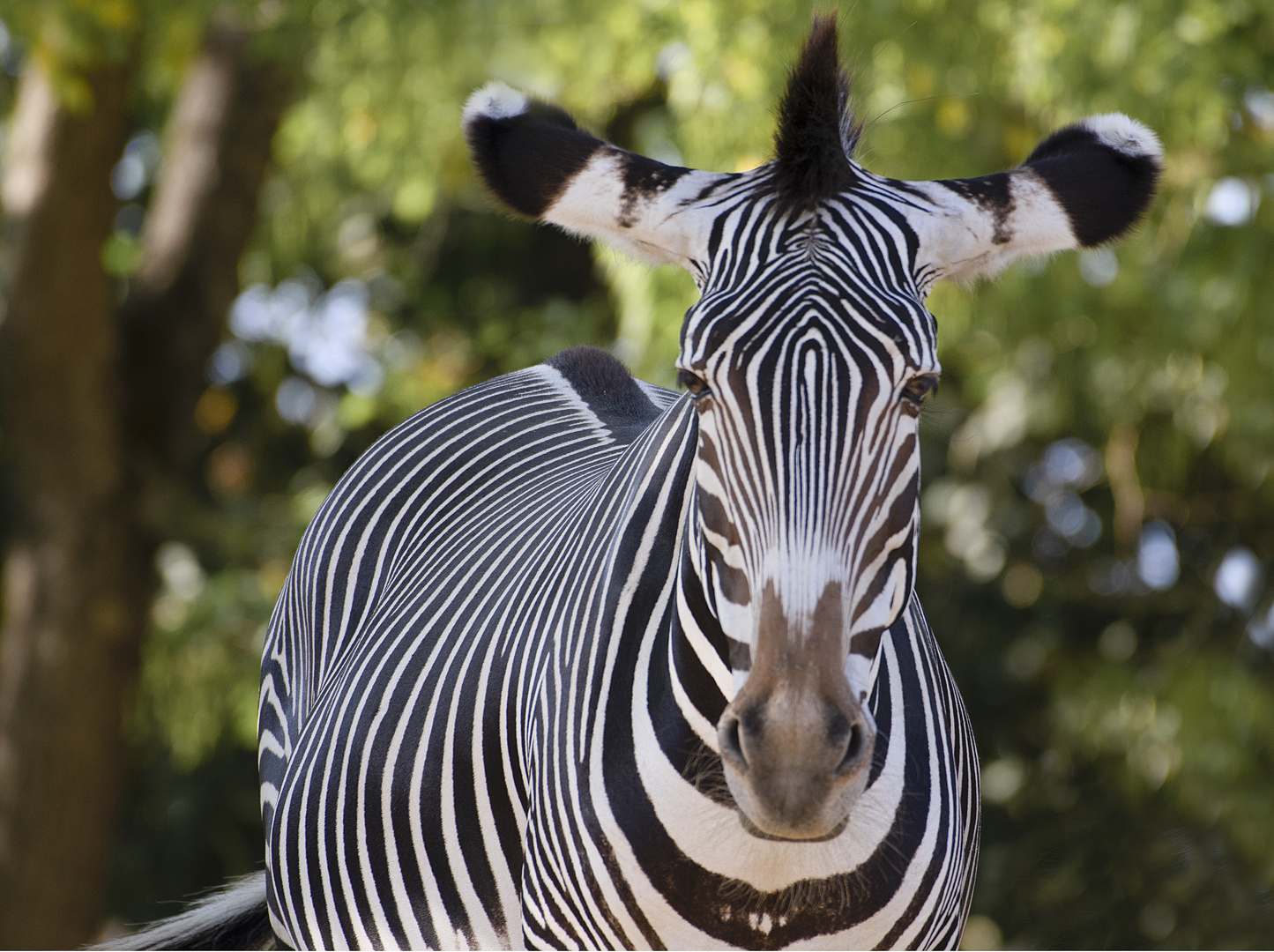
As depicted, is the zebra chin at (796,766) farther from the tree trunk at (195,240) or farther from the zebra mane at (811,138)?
the tree trunk at (195,240)

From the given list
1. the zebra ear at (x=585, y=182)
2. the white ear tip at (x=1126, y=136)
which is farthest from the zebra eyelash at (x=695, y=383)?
the white ear tip at (x=1126, y=136)

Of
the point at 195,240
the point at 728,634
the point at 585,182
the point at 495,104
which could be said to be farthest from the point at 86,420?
the point at 728,634

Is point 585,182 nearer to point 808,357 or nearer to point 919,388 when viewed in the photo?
point 808,357

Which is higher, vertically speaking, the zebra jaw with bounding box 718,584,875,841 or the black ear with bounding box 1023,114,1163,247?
the black ear with bounding box 1023,114,1163,247

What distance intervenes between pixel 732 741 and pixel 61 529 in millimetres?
7253

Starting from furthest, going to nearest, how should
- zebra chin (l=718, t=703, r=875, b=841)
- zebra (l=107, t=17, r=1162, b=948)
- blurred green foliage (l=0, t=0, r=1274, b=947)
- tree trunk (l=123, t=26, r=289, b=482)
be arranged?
1. tree trunk (l=123, t=26, r=289, b=482)
2. blurred green foliage (l=0, t=0, r=1274, b=947)
3. zebra (l=107, t=17, r=1162, b=948)
4. zebra chin (l=718, t=703, r=875, b=841)

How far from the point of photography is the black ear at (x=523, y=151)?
217 centimetres

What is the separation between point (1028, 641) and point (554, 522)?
311 inches

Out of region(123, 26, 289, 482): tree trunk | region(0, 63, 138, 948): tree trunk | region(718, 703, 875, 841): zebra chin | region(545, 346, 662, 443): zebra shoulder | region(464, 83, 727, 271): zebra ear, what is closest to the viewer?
region(718, 703, 875, 841): zebra chin

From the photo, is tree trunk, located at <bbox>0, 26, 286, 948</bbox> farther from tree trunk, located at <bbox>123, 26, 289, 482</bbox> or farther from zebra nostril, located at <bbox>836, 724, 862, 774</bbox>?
zebra nostril, located at <bbox>836, 724, 862, 774</bbox>

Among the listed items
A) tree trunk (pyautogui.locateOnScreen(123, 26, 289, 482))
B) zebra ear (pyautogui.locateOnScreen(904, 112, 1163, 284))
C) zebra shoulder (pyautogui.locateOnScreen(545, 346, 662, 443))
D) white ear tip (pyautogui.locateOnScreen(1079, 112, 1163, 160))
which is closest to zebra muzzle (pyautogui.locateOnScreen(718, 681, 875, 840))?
zebra ear (pyautogui.locateOnScreen(904, 112, 1163, 284))

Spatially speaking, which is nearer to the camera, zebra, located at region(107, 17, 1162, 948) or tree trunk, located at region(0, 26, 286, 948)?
zebra, located at region(107, 17, 1162, 948)

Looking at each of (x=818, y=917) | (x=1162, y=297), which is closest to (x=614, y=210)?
(x=818, y=917)

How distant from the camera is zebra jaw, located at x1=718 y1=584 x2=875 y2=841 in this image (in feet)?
5.50
